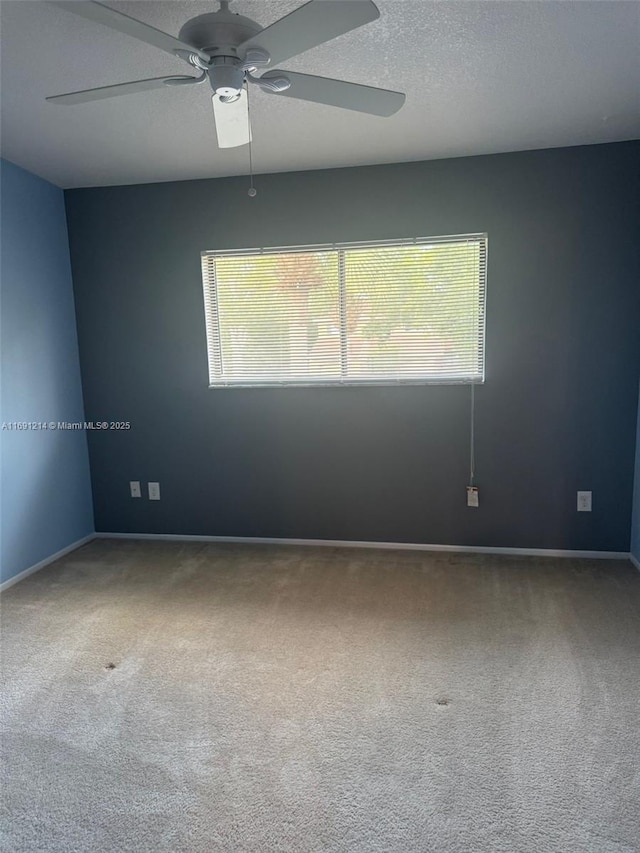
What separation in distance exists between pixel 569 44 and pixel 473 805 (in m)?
2.55

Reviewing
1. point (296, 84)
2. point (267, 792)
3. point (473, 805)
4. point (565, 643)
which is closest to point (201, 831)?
point (267, 792)

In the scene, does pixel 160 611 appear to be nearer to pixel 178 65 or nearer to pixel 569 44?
pixel 178 65

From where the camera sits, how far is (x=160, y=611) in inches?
108

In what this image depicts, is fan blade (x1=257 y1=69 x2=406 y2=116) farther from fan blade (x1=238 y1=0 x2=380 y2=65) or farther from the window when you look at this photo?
the window

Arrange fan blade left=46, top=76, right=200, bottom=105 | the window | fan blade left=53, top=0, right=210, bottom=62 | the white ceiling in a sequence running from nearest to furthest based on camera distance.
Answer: fan blade left=53, top=0, right=210, bottom=62 → fan blade left=46, top=76, right=200, bottom=105 → the white ceiling → the window

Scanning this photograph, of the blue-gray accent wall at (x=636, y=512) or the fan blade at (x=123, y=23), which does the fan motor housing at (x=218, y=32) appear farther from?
the blue-gray accent wall at (x=636, y=512)

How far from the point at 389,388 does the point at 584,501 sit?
1.35 meters

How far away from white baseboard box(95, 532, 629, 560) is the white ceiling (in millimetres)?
2351

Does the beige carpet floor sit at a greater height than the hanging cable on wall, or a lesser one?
lesser

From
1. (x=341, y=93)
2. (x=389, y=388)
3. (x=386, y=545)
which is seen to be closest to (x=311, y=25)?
(x=341, y=93)

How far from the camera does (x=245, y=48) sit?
1.46m

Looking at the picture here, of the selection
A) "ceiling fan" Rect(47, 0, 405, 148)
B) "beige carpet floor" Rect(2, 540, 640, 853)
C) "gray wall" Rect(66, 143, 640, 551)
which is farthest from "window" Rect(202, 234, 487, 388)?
"ceiling fan" Rect(47, 0, 405, 148)

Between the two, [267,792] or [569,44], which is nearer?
[267,792]

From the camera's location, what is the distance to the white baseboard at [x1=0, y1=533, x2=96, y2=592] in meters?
3.04
